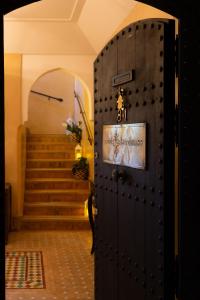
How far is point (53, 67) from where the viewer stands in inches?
271

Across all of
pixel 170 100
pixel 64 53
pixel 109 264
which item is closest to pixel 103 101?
pixel 170 100

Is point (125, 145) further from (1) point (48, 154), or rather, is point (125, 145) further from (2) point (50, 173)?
(1) point (48, 154)

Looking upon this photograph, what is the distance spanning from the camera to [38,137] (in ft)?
32.4

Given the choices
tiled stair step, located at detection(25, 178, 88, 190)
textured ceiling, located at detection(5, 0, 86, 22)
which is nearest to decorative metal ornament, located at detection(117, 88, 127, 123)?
textured ceiling, located at detection(5, 0, 86, 22)

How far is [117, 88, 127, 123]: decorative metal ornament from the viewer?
2.69m

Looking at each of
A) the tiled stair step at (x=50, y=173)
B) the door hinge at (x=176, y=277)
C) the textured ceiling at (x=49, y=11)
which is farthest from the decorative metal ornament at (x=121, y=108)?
the tiled stair step at (x=50, y=173)

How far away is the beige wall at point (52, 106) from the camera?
11501 millimetres

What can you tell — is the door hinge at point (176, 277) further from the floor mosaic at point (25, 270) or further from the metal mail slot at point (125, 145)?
the floor mosaic at point (25, 270)

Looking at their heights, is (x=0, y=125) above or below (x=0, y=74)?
below

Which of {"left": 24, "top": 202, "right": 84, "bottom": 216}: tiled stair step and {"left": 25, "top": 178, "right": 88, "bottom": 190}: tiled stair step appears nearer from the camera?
{"left": 24, "top": 202, "right": 84, "bottom": 216}: tiled stair step

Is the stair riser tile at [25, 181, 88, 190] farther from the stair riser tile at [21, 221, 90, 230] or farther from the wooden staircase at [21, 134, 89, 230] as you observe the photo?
the stair riser tile at [21, 221, 90, 230]

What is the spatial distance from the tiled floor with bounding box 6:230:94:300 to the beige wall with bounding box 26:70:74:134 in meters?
5.05

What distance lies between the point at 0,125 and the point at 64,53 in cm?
509

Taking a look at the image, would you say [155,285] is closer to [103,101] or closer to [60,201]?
[103,101]
